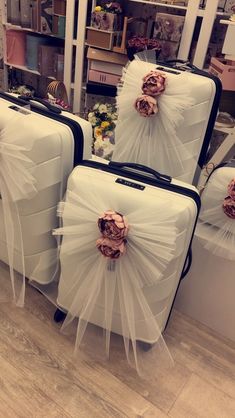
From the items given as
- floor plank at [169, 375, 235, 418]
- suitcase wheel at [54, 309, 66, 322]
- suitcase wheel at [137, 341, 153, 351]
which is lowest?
floor plank at [169, 375, 235, 418]

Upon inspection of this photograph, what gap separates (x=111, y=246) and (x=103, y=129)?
1019 mm

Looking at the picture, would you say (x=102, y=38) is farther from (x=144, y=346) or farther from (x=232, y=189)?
(x=144, y=346)

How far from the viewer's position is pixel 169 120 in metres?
1.11

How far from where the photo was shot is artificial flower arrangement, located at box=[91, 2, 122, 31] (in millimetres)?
2031

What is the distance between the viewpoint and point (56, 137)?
969 millimetres

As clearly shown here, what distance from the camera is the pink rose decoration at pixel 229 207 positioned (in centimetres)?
97

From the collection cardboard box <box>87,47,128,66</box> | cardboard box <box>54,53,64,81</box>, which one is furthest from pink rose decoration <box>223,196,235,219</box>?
cardboard box <box>54,53,64,81</box>

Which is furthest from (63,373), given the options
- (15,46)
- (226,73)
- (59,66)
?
(15,46)

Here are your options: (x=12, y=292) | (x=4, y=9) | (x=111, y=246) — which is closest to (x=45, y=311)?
(x=12, y=292)

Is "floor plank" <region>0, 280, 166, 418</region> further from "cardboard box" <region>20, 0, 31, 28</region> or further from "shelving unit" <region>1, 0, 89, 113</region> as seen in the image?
"cardboard box" <region>20, 0, 31, 28</region>

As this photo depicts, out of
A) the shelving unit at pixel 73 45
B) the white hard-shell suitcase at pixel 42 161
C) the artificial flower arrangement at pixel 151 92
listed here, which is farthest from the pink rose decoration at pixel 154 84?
the shelving unit at pixel 73 45

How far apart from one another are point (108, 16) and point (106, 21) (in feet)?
0.10

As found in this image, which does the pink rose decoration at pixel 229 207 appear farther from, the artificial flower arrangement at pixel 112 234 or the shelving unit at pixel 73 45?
the shelving unit at pixel 73 45

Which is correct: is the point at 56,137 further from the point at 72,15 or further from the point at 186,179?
the point at 72,15
